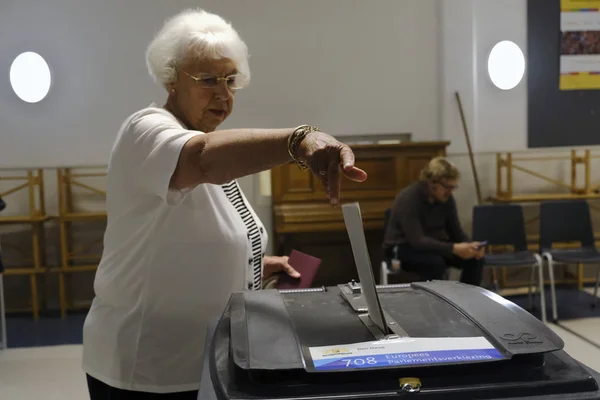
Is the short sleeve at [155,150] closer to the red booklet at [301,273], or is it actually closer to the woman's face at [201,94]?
the woman's face at [201,94]

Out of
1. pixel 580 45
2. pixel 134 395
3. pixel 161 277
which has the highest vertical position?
pixel 580 45

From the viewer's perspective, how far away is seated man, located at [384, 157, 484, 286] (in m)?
4.15

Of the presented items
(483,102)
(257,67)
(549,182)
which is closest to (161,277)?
(257,67)

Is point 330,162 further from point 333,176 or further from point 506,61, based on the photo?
point 506,61

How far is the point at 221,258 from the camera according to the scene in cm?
126

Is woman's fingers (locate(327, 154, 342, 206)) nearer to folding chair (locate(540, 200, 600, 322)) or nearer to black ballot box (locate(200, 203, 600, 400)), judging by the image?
black ballot box (locate(200, 203, 600, 400))

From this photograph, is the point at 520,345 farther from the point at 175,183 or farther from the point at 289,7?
the point at 289,7

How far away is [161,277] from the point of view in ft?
4.07

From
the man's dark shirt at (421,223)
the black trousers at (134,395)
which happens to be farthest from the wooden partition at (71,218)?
the black trousers at (134,395)

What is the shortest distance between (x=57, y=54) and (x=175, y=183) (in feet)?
15.1

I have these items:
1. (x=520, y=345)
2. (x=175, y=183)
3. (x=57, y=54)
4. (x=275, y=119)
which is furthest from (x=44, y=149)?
(x=520, y=345)

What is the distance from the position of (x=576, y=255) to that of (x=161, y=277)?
392 centimetres

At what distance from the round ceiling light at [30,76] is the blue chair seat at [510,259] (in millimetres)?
3812

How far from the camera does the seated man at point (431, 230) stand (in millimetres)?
4148
